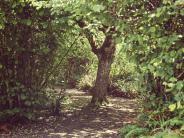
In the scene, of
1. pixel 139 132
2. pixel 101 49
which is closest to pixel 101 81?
pixel 101 49

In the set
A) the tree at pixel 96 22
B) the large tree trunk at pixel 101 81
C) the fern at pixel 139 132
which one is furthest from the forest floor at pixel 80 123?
the fern at pixel 139 132

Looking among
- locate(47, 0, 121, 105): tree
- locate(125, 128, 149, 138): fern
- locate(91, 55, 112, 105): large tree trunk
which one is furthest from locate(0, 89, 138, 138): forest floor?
locate(125, 128, 149, 138): fern

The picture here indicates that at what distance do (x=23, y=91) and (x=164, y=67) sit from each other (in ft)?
14.2

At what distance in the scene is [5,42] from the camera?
9.24m

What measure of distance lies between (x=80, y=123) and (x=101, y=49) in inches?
114

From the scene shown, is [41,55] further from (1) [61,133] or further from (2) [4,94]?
(1) [61,133]

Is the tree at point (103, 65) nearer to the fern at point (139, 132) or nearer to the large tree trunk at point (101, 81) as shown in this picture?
the large tree trunk at point (101, 81)

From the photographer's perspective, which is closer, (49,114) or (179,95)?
(179,95)

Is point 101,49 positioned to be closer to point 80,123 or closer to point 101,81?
point 101,81

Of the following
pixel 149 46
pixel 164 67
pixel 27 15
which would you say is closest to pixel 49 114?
pixel 27 15

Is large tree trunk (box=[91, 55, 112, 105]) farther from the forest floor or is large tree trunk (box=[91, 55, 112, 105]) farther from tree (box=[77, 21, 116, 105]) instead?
the forest floor

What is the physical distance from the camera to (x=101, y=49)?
11.6 metres

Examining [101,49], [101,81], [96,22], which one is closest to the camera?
[96,22]

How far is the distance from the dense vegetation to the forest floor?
0.37m
